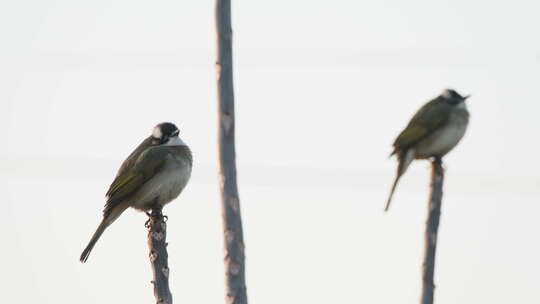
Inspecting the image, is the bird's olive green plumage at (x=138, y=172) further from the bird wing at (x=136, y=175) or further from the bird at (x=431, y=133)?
the bird at (x=431, y=133)

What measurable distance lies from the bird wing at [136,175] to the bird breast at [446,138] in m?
3.54

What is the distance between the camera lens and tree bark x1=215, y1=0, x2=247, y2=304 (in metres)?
8.92

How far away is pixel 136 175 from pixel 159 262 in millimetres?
2611

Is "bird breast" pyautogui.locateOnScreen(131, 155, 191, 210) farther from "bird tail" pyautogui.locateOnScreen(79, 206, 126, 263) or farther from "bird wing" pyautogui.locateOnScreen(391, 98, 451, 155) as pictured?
"bird wing" pyautogui.locateOnScreen(391, 98, 451, 155)

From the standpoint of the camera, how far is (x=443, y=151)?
13.5 metres

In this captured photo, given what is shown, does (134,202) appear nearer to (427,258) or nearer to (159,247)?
(159,247)

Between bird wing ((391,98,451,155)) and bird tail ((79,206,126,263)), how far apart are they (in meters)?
3.95

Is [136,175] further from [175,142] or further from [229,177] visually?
[229,177]

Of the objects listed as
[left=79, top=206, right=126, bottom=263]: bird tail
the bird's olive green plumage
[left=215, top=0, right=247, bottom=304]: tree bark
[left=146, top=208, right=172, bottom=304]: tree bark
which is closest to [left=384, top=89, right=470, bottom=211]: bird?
the bird's olive green plumage

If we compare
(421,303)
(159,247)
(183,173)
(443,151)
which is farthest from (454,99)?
A: (159,247)

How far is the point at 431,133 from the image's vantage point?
1376 centimetres

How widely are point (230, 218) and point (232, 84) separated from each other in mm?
1176

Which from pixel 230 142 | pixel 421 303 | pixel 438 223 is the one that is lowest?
pixel 421 303

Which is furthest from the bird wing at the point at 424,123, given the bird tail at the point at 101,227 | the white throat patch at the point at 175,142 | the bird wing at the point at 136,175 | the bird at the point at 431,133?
the bird tail at the point at 101,227
